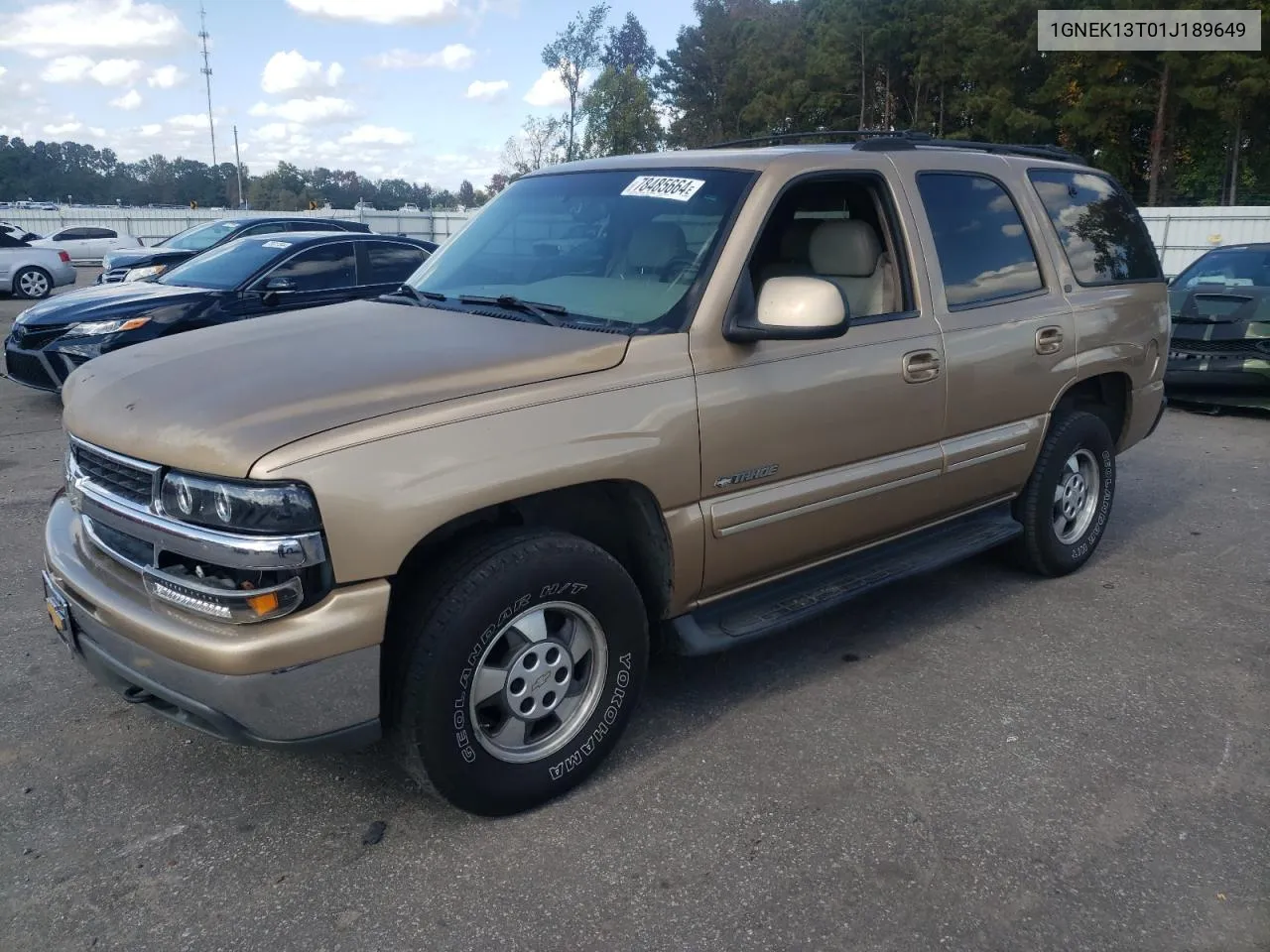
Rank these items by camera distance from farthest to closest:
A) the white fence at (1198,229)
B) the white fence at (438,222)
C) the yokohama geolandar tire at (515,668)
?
the white fence at (438,222), the white fence at (1198,229), the yokohama geolandar tire at (515,668)

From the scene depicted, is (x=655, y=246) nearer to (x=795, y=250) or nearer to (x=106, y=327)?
(x=795, y=250)

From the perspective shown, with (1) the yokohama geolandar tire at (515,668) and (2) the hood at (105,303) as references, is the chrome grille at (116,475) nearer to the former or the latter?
(1) the yokohama geolandar tire at (515,668)

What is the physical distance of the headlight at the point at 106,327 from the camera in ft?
27.8

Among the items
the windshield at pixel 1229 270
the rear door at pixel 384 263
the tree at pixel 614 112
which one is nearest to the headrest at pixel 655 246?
the rear door at pixel 384 263

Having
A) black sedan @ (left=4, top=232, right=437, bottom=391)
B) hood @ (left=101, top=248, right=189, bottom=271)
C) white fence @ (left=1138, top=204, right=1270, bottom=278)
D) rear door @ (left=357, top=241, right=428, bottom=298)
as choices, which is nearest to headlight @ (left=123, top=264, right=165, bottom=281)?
hood @ (left=101, top=248, right=189, bottom=271)

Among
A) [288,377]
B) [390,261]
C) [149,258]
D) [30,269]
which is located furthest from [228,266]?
[30,269]

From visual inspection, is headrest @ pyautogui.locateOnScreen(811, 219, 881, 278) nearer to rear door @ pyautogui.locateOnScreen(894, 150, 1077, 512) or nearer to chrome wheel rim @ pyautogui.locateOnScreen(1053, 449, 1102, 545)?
rear door @ pyautogui.locateOnScreen(894, 150, 1077, 512)

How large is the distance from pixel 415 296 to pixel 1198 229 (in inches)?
889

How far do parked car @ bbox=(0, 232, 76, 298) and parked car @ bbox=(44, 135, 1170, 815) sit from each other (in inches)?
771

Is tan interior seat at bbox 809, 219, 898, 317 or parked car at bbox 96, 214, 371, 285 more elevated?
parked car at bbox 96, 214, 371, 285

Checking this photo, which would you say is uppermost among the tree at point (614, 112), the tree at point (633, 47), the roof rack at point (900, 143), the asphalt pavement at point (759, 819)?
the tree at point (633, 47)

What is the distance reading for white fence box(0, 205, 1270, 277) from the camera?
21531 millimetres

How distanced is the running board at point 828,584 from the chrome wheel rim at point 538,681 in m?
0.40

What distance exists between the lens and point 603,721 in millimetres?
3219
